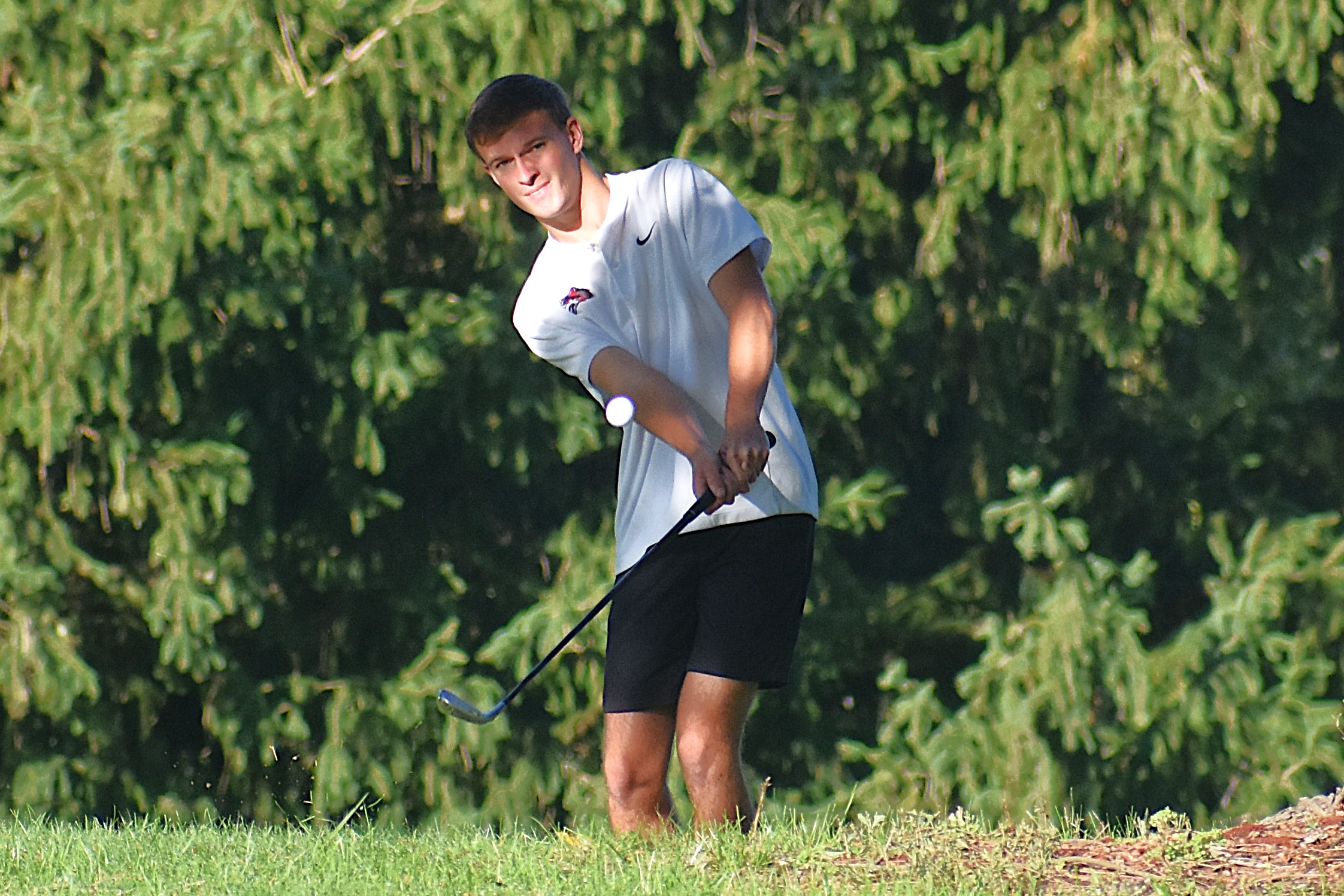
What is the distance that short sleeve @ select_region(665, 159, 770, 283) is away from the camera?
4.01 m

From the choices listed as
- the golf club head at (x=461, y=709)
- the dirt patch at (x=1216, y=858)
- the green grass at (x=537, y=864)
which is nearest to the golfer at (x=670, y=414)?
the green grass at (x=537, y=864)

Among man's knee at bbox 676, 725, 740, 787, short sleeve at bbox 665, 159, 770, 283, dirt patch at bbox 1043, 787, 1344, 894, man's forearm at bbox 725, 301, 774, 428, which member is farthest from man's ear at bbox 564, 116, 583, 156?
dirt patch at bbox 1043, 787, 1344, 894

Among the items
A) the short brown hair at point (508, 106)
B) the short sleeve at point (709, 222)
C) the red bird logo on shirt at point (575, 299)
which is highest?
the short brown hair at point (508, 106)

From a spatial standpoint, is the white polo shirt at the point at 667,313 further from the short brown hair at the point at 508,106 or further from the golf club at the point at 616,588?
the short brown hair at the point at 508,106

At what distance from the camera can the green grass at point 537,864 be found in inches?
Answer: 147

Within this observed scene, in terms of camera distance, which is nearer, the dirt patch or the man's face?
the dirt patch

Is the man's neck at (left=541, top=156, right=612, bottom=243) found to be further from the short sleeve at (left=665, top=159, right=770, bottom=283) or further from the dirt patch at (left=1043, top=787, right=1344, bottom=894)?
the dirt patch at (left=1043, top=787, right=1344, bottom=894)

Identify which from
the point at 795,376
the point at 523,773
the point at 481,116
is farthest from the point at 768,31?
the point at 481,116

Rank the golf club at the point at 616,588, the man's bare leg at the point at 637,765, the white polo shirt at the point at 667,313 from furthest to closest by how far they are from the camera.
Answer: the man's bare leg at the point at 637,765 → the white polo shirt at the point at 667,313 → the golf club at the point at 616,588

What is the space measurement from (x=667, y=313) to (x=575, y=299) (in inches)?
8.6

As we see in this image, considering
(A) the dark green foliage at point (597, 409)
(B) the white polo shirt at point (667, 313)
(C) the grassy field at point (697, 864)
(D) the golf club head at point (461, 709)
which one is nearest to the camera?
(C) the grassy field at point (697, 864)

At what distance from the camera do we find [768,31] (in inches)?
391

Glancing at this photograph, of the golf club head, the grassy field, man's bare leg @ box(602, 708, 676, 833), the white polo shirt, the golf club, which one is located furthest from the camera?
the golf club head

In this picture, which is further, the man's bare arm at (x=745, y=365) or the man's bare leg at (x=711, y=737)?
the man's bare leg at (x=711, y=737)
